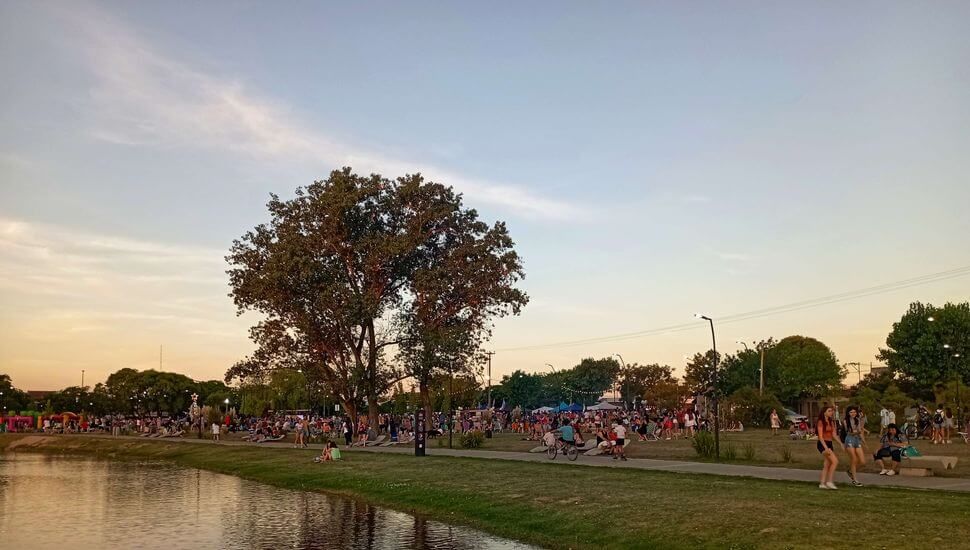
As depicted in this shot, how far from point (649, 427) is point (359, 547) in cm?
3622

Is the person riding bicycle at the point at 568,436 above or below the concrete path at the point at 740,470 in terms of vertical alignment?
above

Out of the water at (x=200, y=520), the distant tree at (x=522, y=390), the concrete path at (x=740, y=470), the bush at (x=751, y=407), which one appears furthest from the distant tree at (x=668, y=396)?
the water at (x=200, y=520)

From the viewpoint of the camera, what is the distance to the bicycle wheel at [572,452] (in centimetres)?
3557

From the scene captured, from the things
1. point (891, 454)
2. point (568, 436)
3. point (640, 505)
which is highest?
point (568, 436)

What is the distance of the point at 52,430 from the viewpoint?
318 feet

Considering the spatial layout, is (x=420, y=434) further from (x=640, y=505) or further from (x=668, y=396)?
(x=668, y=396)

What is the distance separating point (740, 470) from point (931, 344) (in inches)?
2807

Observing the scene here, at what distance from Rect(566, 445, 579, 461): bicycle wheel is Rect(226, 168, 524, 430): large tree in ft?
55.7

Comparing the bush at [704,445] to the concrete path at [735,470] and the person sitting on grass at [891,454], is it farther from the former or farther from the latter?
the person sitting on grass at [891,454]

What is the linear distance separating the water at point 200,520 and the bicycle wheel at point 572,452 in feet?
38.6

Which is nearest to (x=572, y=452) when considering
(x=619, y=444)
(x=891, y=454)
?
(x=619, y=444)

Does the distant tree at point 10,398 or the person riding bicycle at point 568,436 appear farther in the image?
the distant tree at point 10,398

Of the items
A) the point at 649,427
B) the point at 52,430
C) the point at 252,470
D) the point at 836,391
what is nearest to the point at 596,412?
the point at 649,427

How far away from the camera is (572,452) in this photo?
36156 millimetres
